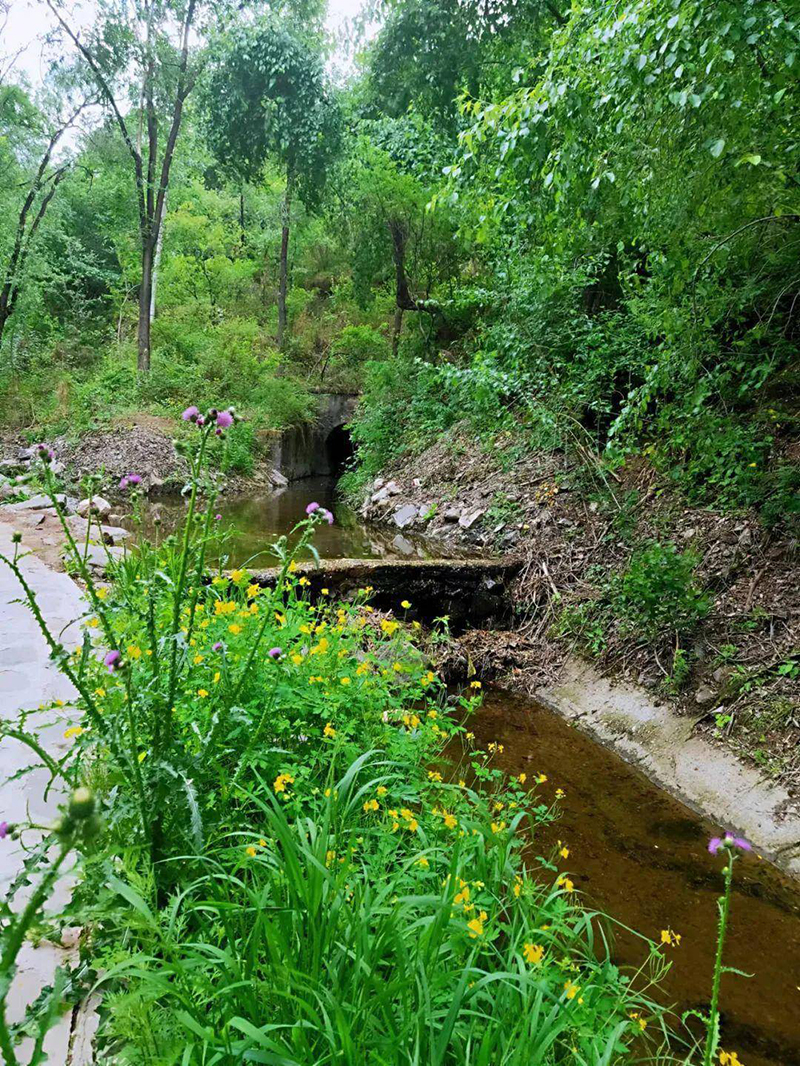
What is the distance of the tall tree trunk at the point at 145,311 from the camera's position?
475 inches

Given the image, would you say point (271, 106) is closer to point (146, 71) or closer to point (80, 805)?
point (146, 71)

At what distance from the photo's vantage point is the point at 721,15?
2.15 m

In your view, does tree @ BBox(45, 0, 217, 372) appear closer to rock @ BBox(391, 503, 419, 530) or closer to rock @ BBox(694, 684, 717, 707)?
A: rock @ BBox(391, 503, 419, 530)

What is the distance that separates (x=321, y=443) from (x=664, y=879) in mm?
12644

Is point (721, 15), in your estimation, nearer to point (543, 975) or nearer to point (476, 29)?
point (543, 975)

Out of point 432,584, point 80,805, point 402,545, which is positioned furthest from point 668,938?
point 402,545

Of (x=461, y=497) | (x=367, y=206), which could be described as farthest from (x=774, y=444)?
(x=367, y=206)

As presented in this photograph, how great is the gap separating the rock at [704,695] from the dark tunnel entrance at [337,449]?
11494mm

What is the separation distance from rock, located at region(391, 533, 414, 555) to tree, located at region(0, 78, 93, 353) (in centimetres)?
1053

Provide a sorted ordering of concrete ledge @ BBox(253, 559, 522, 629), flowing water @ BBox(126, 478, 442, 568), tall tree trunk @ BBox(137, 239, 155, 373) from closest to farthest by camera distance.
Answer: concrete ledge @ BBox(253, 559, 522, 629)
flowing water @ BBox(126, 478, 442, 568)
tall tree trunk @ BBox(137, 239, 155, 373)

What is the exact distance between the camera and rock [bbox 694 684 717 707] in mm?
3778

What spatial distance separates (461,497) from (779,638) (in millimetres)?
→ 4703

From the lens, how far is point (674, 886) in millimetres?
2650

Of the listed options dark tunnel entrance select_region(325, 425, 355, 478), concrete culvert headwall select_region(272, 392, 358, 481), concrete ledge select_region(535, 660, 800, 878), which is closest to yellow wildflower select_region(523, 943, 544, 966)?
concrete ledge select_region(535, 660, 800, 878)
